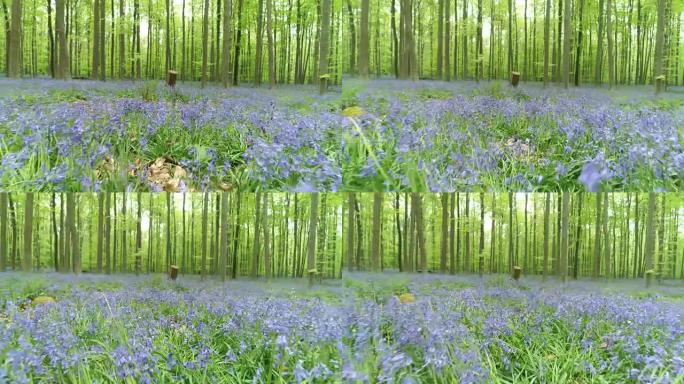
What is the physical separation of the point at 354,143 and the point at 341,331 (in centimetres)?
157

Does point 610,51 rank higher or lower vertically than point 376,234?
higher

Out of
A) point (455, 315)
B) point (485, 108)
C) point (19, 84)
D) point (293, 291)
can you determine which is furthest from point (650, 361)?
point (19, 84)

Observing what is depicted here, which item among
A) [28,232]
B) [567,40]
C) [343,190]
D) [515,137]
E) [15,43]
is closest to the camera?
[343,190]

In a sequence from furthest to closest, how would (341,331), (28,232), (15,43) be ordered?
1. (15,43)
2. (28,232)
3. (341,331)

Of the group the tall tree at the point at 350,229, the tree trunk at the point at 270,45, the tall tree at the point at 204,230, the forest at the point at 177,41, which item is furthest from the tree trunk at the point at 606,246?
the tall tree at the point at 204,230

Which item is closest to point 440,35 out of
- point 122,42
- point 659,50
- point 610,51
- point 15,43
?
point 610,51

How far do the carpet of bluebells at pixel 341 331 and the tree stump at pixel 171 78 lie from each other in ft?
5.92

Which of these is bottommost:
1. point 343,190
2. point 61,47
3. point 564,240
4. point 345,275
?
point 345,275

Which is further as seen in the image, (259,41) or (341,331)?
(259,41)

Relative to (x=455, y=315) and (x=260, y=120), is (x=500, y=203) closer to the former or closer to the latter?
(x=455, y=315)

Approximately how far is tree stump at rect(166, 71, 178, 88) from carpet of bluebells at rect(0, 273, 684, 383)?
71.1 inches

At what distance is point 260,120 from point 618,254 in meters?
3.38

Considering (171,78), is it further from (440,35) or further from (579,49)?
(579,49)

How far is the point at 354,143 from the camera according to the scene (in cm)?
492
